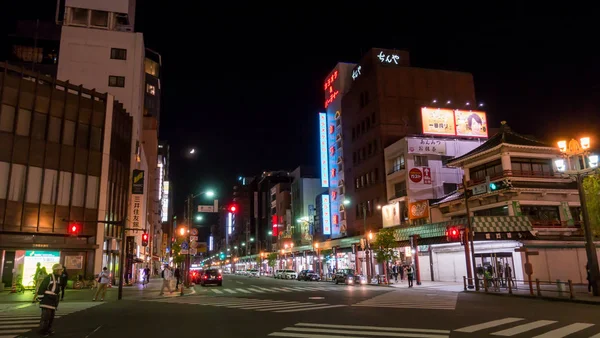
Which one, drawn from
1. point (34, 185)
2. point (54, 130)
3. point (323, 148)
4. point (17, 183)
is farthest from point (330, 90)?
point (17, 183)

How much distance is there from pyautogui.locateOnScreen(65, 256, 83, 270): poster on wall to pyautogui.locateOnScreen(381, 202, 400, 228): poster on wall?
105 feet

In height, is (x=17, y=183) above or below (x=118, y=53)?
below

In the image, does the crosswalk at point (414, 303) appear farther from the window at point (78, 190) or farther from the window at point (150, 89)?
the window at point (150, 89)

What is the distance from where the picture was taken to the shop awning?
1341 inches

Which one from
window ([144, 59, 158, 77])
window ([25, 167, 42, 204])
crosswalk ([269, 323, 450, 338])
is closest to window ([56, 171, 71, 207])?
window ([25, 167, 42, 204])

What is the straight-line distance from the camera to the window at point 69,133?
35125 mm

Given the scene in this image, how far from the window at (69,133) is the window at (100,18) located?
2521 centimetres

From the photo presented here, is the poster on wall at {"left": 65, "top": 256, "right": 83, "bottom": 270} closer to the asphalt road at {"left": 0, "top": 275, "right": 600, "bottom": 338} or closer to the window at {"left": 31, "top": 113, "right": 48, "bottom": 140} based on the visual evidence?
the window at {"left": 31, "top": 113, "right": 48, "bottom": 140}

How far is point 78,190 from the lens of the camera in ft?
116

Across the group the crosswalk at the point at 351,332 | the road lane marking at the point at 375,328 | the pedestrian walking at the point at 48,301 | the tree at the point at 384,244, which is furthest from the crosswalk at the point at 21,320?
the tree at the point at 384,244

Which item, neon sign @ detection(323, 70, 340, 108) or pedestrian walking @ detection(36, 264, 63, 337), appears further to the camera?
neon sign @ detection(323, 70, 340, 108)

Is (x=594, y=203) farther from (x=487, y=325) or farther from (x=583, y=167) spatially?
(x=487, y=325)

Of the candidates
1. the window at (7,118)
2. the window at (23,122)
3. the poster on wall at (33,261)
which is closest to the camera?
the window at (7,118)

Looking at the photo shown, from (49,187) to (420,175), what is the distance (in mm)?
34654
